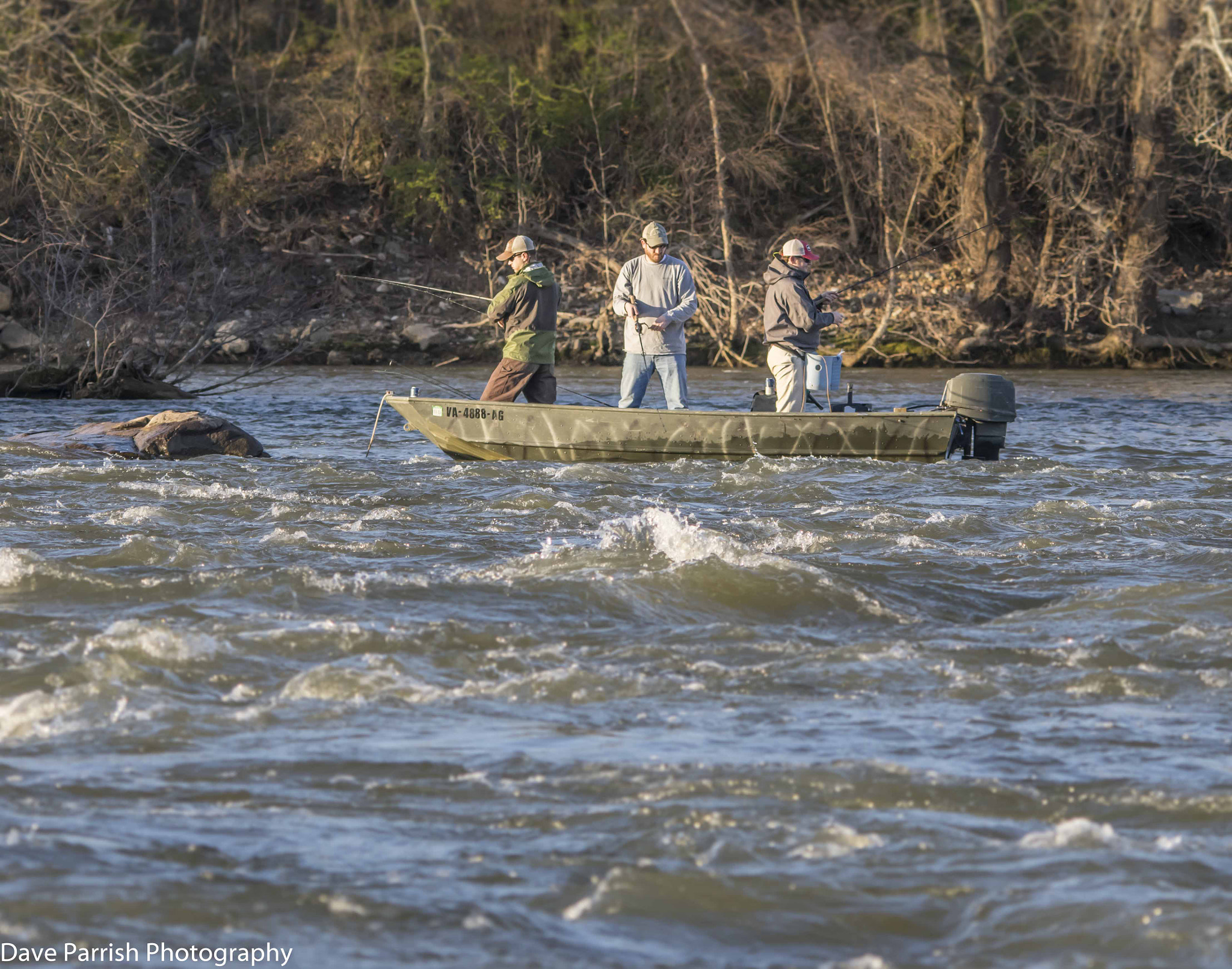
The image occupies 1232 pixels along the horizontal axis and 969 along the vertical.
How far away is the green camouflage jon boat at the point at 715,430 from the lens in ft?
38.4

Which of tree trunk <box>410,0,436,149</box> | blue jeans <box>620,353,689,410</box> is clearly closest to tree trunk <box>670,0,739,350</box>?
tree trunk <box>410,0,436,149</box>

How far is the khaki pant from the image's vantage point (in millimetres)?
11875

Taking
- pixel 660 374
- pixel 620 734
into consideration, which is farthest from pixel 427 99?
pixel 620 734

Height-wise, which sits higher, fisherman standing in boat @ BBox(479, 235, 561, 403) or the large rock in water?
fisherman standing in boat @ BBox(479, 235, 561, 403)

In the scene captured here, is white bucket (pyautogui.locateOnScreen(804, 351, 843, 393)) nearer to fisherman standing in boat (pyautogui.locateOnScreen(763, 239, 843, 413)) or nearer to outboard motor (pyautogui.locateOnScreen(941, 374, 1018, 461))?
fisherman standing in boat (pyautogui.locateOnScreen(763, 239, 843, 413))

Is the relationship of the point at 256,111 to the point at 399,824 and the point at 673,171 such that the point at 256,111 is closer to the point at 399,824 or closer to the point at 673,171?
the point at 673,171

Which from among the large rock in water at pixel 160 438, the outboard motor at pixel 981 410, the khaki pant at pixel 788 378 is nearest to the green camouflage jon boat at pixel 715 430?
the outboard motor at pixel 981 410

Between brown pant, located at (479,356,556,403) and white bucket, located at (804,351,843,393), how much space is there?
2.04 metres

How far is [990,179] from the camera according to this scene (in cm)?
2675

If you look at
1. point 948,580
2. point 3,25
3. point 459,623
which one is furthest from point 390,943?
point 3,25

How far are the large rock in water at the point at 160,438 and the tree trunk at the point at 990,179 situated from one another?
16118 millimetres

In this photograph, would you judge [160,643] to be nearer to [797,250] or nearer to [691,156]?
[797,250]

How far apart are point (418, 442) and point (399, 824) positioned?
1060 centimetres

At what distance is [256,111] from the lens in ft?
101
